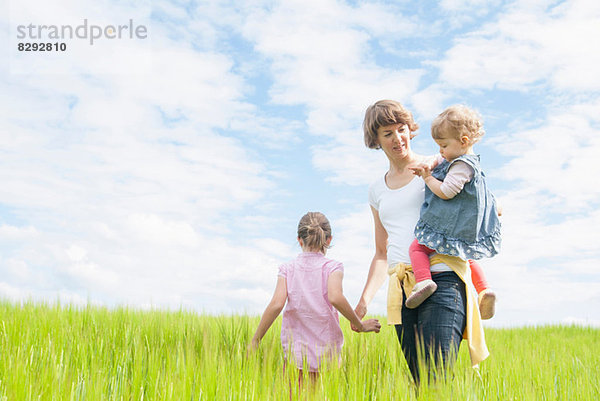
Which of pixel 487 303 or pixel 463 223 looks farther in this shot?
pixel 487 303

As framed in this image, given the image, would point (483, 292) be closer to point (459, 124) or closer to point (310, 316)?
point (459, 124)

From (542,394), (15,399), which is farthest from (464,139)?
(15,399)

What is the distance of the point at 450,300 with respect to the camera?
9.12 feet

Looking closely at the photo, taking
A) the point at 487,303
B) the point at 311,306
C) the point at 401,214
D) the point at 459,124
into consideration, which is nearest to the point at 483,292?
the point at 487,303

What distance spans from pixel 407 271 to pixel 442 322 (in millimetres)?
367

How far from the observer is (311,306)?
11.8ft

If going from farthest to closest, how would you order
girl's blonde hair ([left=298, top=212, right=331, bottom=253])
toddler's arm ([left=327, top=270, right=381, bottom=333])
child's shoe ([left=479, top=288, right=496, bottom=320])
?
girl's blonde hair ([left=298, top=212, right=331, bottom=253]), toddler's arm ([left=327, top=270, right=381, bottom=333]), child's shoe ([left=479, top=288, right=496, bottom=320])

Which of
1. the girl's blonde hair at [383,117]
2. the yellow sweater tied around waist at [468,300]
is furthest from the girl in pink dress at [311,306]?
the girl's blonde hair at [383,117]

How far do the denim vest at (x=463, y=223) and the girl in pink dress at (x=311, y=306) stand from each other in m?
0.92

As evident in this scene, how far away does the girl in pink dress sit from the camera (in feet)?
11.6

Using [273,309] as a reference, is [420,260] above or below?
above

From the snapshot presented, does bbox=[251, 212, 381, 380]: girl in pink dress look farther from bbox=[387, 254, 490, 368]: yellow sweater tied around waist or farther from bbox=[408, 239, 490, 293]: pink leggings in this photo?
bbox=[408, 239, 490, 293]: pink leggings

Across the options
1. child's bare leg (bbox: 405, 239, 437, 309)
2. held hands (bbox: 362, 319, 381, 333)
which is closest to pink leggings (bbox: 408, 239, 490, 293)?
child's bare leg (bbox: 405, 239, 437, 309)

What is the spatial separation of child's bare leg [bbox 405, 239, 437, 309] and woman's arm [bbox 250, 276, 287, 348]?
108cm
